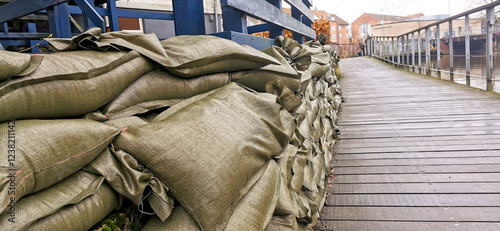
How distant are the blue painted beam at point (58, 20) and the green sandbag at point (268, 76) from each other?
166 cm

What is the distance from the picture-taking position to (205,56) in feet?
5.04

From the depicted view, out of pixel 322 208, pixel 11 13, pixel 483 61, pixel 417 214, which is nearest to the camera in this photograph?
pixel 417 214

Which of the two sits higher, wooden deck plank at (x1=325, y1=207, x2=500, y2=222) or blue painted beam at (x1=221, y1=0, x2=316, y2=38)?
blue painted beam at (x1=221, y1=0, x2=316, y2=38)

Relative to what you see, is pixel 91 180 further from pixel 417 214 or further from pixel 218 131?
pixel 417 214

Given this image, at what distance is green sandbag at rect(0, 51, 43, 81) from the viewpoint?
89cm

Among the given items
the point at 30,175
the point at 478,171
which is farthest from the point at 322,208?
the point at 30,175

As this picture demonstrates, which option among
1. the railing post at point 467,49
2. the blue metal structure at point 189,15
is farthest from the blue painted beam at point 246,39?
the railing post at point 467,49

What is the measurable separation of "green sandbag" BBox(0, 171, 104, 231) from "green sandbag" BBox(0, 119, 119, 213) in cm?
2

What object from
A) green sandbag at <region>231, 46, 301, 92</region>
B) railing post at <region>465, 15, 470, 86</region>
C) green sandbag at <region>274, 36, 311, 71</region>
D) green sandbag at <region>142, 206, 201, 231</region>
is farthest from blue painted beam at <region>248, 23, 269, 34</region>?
railing post at <region>465, 15, 470, 86</region>

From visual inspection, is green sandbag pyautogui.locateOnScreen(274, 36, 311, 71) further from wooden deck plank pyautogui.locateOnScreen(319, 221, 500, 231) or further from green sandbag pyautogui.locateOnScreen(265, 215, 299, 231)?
green sandbag pyautogui.locateOnScreen(265, 215, 299, 231)

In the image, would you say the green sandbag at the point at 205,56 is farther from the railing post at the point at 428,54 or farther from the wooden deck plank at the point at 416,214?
the railing post at the point at 428,54

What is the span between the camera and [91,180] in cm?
104

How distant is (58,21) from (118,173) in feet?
7.68

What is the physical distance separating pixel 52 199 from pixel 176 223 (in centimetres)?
35
